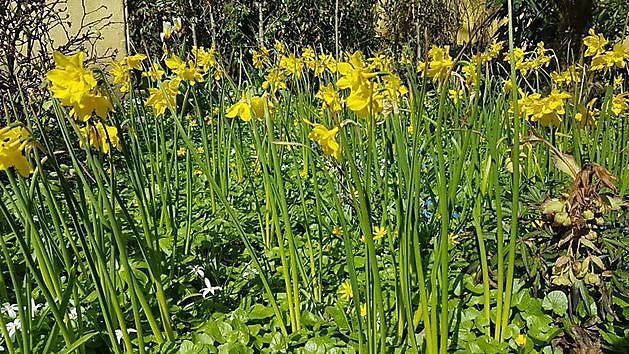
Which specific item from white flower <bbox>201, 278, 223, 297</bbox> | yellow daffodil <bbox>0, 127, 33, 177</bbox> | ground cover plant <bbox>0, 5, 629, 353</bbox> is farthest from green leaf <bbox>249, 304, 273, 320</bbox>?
yellow daffodil <bbox>0, 127, 33, 177</bbox>

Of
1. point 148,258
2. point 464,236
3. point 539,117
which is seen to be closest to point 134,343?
point 148,258

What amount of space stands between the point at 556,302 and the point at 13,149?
1.28 meters

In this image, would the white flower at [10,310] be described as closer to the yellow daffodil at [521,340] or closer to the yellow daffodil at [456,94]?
the yellow daffodil at [521,340]

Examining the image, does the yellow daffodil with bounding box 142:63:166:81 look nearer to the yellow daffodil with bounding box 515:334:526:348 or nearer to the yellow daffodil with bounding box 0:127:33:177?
the yellow daffodil with bounding box 0:127:33:177

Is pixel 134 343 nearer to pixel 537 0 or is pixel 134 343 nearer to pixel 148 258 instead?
pixel 148 258

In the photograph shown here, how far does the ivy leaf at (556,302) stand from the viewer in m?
1.54

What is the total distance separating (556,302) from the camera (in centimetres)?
156

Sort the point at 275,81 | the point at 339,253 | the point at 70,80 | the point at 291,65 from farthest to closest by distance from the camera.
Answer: the point at 291,65, the point at 275,81, the point at 339,253, the point at 70,80

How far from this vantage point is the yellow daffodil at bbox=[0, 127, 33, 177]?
41.3 inches

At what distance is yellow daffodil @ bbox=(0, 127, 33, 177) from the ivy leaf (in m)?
1.23

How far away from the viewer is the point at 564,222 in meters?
1.28

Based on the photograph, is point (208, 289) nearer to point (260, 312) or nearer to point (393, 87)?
point (260, 312)

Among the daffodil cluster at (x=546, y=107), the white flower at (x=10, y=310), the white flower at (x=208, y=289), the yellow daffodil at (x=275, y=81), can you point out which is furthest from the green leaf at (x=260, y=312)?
the yellow daffodil at (x=275, y=81)

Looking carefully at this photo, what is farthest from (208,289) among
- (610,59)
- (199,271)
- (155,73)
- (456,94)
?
(610,59)
